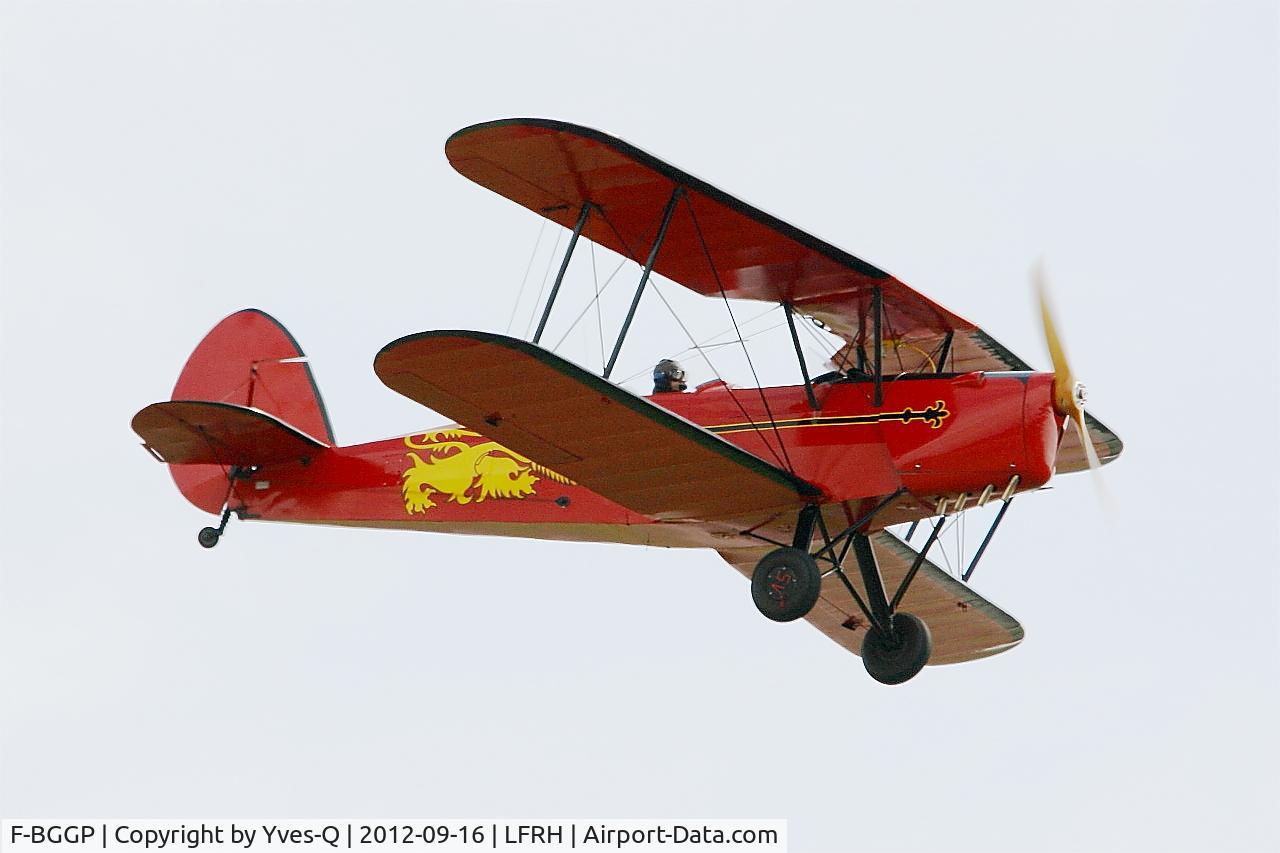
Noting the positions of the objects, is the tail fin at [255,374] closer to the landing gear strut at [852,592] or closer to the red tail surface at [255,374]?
the red tail surface at [255,374]

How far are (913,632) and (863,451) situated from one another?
5.03 feet

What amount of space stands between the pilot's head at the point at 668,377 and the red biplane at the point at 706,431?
0.08 feet

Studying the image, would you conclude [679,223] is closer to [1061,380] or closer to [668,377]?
[668,377]

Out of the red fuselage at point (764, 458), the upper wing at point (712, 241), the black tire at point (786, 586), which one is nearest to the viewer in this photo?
the upper wing at point (712, 241)

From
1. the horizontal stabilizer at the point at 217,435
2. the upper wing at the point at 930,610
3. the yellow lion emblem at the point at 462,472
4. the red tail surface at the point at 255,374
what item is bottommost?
the upper wing at the point at 930,610

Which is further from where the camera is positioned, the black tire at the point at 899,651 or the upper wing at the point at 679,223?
the black tire at the point at 899,651

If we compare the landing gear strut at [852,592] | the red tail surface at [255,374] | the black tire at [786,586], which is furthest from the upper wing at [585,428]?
the red tail surface at [255,374]

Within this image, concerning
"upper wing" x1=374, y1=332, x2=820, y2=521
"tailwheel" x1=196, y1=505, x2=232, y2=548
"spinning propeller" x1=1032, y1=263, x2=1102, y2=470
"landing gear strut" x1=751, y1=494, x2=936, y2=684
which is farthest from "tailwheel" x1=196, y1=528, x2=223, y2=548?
"spinning propeller" x1=1032, y1=263, x2=1102, y2=470

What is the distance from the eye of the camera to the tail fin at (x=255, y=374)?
17.7 meters

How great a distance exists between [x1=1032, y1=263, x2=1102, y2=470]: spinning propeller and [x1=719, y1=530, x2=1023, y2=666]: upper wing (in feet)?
8.70

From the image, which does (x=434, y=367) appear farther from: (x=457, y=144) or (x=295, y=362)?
(x=295, y=362)

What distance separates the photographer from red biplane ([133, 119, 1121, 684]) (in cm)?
1299

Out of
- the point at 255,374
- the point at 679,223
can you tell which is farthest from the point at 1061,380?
the point at 255,374

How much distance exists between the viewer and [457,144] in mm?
13102
